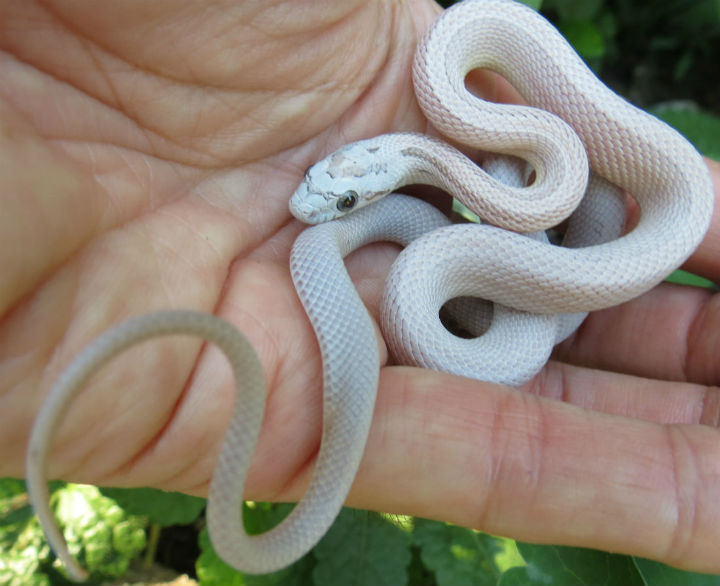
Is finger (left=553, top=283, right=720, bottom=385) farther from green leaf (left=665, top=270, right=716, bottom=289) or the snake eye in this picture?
the snake eye

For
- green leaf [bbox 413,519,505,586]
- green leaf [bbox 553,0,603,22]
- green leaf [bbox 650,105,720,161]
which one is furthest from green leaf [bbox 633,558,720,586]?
green leaf [bbox 553,0,603,22]

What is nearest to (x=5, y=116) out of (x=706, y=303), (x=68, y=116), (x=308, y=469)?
(x=68, y=116)

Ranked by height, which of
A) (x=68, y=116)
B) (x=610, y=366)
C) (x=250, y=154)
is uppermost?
(x=68, y=116)

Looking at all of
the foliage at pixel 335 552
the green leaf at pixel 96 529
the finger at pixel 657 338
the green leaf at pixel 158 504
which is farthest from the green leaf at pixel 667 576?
the green leaf at pixel 96 529

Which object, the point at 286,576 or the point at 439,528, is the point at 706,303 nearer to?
the point at 439,528

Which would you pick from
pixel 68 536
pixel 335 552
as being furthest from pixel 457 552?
pixel 68 536

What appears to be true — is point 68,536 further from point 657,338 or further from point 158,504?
point 657,338
